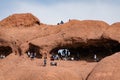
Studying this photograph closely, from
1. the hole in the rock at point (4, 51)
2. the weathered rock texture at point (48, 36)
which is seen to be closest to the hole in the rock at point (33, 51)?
the weathered rock texture at point (48, 36)

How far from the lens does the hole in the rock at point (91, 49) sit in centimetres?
2914

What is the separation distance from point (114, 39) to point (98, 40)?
1312mm

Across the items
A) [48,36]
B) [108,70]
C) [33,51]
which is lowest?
[108,70]

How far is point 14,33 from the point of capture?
32.8m

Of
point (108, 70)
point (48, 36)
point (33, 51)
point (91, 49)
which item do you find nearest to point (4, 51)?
point (33, 51)

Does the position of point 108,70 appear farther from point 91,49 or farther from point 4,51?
point 4,51

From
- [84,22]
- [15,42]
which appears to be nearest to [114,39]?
[84,22]

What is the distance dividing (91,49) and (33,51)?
179 inches

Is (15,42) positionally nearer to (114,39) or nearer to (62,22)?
(62,22)

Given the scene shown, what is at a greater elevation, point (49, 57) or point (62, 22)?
point (62, 22)

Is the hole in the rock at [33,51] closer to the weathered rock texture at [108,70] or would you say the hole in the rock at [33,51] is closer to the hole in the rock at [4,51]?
the hole in the rock at [4,51]

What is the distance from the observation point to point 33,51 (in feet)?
104

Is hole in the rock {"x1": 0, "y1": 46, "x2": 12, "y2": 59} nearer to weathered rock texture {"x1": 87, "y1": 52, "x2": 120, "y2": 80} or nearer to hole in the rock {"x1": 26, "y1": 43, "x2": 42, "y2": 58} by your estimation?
hole in the rock {"x1": 26, "y1": 43, "x2": 42, "y2": 58}

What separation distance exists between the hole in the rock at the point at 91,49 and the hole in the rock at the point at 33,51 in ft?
3.52
